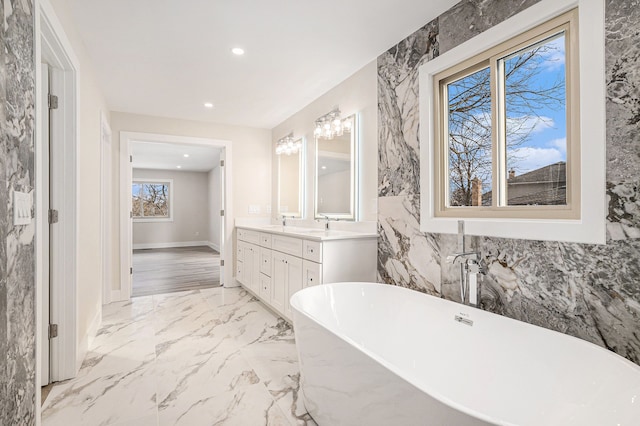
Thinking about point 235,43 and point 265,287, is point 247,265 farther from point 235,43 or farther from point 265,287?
point 235,43

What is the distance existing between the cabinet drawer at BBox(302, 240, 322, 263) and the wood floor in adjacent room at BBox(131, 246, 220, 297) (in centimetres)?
248

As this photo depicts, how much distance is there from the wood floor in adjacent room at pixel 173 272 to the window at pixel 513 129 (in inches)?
147

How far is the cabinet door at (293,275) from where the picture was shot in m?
2.78

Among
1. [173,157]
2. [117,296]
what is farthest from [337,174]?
[173,157]

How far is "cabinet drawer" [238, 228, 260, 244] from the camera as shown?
3.76 m

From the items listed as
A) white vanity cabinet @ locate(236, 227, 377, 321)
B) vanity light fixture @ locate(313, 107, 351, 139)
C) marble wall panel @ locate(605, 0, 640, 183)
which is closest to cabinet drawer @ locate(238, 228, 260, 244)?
white vanity cabinet @ locate(236, 227, 377, 321)

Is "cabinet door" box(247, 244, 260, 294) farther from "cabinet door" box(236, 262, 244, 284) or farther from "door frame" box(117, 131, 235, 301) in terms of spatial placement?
"door frame" box(117, 131, 235, 301)

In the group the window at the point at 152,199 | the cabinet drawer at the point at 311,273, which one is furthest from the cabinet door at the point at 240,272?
the window at the point at 152,199

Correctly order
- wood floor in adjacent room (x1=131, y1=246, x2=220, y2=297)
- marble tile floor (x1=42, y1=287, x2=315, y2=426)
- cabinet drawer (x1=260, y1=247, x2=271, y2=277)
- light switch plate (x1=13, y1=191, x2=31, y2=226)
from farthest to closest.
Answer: wood floor in adjacent room (x1=131, y1=246, x2=220, y2=297) < cabinet drawer (x1=260, y1=247, x2=271, y2=277) < marble tile floor (x1=42, y1=287, x2=315, y2=426) < light switch plate (x1=13, y1=191, x2=31, y2=226)

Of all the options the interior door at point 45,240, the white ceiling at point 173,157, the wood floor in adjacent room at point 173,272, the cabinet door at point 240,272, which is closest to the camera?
the interior door at point 45,240

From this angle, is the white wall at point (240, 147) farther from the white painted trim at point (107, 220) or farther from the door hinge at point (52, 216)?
the door hinge at point (52, 216)

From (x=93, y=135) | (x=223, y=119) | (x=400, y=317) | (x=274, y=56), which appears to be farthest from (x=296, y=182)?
(x=400, y=317)

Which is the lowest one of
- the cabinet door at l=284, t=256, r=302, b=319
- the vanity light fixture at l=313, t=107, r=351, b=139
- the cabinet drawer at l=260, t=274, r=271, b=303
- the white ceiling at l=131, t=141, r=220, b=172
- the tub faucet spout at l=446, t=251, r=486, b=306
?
the cabinet drawer at l=260, t=274, r=271, b=303

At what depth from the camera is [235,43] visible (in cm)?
246
